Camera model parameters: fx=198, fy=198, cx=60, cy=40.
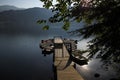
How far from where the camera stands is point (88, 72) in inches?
1619

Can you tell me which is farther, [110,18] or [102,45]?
[102,45]

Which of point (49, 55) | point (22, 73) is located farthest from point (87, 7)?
point (49, 55)

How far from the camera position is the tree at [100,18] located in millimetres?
4062

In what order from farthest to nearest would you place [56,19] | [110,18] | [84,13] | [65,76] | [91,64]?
[91,64] < [65,76] < [84,13] < [56,19] < [110,18]

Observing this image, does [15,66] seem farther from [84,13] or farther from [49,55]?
[84,13]

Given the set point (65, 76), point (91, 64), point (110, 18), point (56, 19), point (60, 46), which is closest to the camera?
point (110, 18)

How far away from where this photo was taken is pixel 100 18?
4.49 meters

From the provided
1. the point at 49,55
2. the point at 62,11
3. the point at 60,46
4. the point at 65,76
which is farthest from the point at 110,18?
the point at 49,55

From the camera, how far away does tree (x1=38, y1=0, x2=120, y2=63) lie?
4.06 meters

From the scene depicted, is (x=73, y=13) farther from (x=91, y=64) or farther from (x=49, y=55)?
(x=49, y=55)

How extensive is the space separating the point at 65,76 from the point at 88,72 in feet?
72.9

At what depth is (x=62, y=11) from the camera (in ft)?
13.7

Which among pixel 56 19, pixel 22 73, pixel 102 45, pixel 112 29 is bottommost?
pixel 22 73

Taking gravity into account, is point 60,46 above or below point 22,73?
above
